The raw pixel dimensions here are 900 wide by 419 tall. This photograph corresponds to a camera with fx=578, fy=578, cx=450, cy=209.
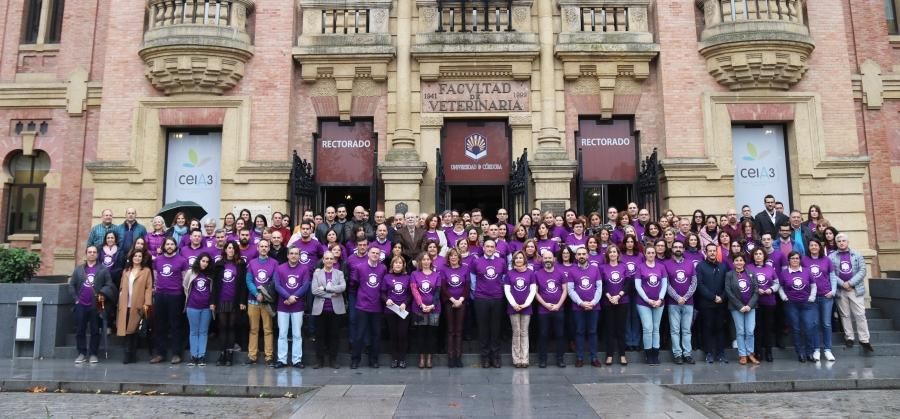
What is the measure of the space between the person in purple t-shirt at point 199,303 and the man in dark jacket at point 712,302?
27.0 ft

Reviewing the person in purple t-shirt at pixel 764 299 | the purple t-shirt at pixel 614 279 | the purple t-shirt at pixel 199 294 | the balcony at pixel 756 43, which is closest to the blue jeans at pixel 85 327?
the purple t-shirt at pixel 199 294

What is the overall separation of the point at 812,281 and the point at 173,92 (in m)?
14.4

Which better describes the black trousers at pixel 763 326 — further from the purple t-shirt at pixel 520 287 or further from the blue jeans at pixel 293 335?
the blue jeans at pixel 293 335

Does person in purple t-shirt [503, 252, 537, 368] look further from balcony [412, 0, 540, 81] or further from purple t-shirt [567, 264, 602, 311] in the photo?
balcony [412, 0, 540, 81]

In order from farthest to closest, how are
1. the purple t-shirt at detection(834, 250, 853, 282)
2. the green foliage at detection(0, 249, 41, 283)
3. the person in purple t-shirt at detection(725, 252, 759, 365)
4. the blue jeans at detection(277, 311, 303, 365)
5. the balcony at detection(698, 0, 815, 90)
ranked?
1. the balcony at detection(698, 0, 815, 90)
2. the green foliage at detection(0, 249, 41, 283)
3. the purple t-shirt at detection(834, 250, 853, 282)
4. the person in purple t-shirt at detection(725, 252, 759, 365)
5. the blue jeans at detection(277, 311, 303, 365)

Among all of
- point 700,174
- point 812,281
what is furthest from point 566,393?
point 700,174

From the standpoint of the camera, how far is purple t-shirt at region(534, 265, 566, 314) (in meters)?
9.43

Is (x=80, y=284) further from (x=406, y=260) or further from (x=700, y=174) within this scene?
(x=700, y=174)

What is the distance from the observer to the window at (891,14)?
52.7 ft

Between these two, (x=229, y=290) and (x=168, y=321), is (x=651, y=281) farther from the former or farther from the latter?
(x=168, y=321)

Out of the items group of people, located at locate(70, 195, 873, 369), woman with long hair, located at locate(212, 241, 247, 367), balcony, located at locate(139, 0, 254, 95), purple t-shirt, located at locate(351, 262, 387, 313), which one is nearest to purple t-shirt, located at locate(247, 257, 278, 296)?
group of people, located at locate(70, 195, 873, 369)

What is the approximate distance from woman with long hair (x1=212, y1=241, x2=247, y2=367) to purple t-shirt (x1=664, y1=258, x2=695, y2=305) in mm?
7157

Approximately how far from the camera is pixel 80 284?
10039 millimetres

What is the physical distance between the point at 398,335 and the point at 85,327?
→ 555 centimetres
